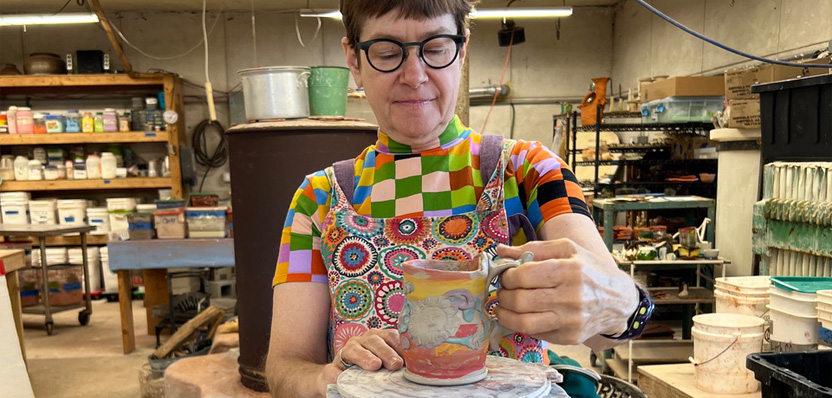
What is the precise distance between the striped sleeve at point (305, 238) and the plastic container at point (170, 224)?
3.72m

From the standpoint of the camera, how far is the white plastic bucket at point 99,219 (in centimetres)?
706

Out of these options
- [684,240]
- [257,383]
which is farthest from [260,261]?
[684,240]

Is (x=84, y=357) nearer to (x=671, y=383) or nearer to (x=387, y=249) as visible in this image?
(x=671, y=383)

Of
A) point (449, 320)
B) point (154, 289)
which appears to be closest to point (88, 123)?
point (154, 289)

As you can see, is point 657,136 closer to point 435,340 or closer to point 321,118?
point 321,118

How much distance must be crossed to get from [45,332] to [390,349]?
5.97 meters

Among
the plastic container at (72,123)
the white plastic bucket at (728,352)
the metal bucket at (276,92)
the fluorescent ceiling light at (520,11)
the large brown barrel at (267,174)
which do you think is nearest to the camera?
the large brown barrel at (267,174)

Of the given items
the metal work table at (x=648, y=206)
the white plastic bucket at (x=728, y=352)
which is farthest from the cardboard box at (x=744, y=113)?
the white plastic bucket at (x=728, y=352)

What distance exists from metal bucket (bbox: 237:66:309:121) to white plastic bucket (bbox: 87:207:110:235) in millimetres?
5047

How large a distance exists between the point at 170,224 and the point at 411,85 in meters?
4.03

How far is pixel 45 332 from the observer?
18.9ft

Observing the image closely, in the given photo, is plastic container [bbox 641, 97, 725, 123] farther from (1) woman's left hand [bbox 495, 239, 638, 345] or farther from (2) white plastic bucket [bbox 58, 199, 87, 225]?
(2) white plastic bucket [bbox 58, 199, 87, 225]

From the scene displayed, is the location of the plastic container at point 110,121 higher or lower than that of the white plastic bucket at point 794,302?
higher

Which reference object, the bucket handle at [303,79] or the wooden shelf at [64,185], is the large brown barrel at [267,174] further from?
the wooden shelf at [64,185]
